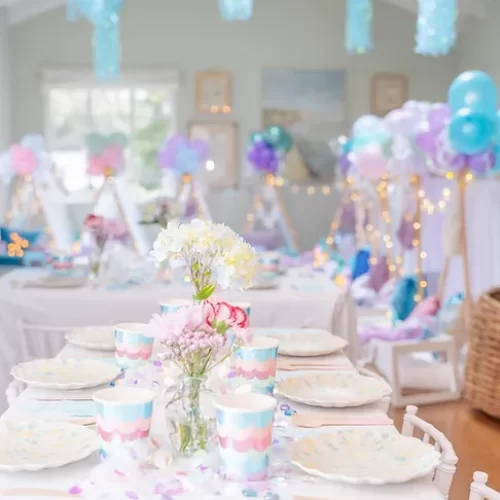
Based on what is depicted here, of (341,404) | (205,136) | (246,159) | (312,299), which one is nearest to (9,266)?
(312,299)

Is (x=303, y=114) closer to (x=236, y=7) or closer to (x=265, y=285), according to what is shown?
(x=236, y=7)

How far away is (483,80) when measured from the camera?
13.7 ft

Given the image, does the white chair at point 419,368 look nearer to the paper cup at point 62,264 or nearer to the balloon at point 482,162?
the balloon at point 482,162

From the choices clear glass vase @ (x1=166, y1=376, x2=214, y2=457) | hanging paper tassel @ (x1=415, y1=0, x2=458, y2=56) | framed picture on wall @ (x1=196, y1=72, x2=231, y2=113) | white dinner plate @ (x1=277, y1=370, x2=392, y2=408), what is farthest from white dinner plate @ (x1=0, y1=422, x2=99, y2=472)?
framed picture on wall @ (x1=196, y1=72, x2=231, y2=113)

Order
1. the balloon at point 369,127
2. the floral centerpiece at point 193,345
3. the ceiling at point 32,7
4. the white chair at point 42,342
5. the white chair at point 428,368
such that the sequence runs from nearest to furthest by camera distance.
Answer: the floral centerpiece at point 193,345 → the white chair at point 42,342 → the white chair at point 428,368 → the balloon at point 369,127 → the ceiling at point 32,7

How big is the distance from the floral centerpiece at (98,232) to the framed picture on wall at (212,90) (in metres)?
4.55

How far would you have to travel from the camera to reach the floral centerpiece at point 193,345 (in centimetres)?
137

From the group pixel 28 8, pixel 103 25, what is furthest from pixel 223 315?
pixel 28 8

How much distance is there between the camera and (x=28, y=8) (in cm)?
756

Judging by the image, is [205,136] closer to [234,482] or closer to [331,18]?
[331,18]

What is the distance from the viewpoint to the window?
7.67 meters

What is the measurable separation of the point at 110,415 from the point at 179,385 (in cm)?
19

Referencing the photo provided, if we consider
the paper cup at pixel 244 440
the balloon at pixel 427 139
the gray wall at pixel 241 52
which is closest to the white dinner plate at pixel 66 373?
the paper cup at pixel 244 440

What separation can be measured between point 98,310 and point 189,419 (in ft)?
5.68
